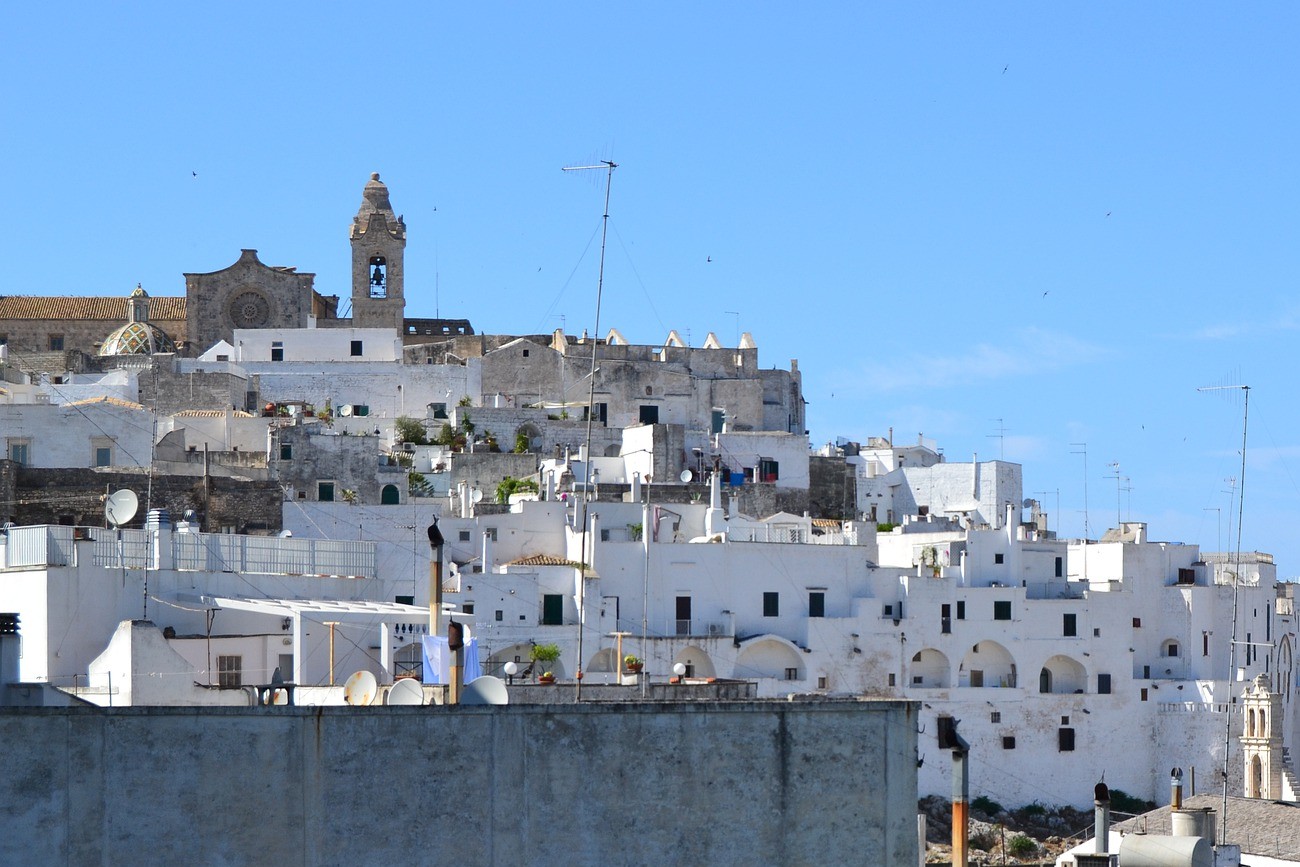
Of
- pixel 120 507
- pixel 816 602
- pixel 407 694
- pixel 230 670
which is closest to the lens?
pixel 407 694

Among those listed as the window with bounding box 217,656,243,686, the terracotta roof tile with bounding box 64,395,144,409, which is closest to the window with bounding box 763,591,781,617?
the terracotta roof tile with bounding box 64,395,144,409

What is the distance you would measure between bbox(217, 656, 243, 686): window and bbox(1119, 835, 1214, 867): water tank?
11543 mm

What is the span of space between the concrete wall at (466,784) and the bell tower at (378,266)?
45685 millimetres

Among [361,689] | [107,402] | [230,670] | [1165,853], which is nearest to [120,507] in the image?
[230,670]

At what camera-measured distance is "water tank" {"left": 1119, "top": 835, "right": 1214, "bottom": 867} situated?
62.7 ft

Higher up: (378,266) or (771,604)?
(378,266)

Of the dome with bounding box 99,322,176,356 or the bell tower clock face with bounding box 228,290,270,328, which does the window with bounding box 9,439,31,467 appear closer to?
the dome with bounding box 99,322,176,356

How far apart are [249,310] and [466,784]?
46049mm

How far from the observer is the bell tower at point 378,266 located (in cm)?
6084

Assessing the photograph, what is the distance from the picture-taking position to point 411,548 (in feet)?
132

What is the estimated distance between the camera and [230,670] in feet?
87.6

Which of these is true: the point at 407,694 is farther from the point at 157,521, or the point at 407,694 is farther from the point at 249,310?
the point at 249,310

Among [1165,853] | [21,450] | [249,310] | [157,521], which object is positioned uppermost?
[249,310]

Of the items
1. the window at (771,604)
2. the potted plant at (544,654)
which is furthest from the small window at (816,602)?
the potted plant at (544,654)
